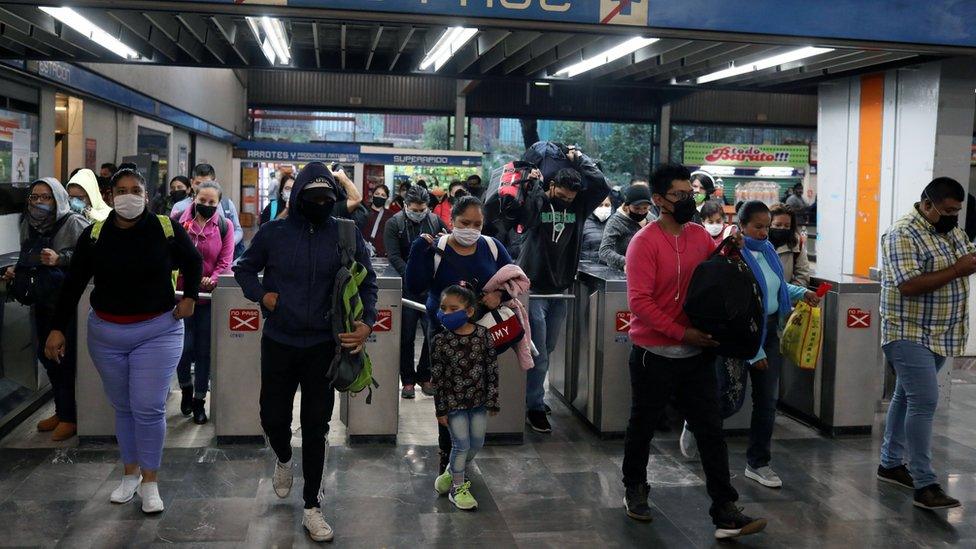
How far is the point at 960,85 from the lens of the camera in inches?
313

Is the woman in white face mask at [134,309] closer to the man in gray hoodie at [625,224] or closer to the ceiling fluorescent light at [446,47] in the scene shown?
the man in gray hoodie at [625,224]

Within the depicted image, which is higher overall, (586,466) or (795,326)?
(795,326)

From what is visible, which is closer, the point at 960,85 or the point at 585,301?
the point at 585,301

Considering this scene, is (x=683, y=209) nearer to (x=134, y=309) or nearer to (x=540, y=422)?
(x=540, y=422)

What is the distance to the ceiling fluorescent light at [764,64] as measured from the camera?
7.60m

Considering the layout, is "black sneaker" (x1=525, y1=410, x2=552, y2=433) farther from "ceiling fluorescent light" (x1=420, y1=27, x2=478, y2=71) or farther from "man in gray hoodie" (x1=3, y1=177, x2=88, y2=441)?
"ceiling fluorescent light" (x1=420, y1=27, x2=478, y2=71)

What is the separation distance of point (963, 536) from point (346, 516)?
3.05m

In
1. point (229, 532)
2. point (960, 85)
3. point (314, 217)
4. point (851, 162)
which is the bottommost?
point (229, 532)

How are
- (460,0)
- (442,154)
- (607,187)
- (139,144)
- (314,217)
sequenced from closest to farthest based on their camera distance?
(314,217)
(460,0)
(607,187)
(139,144)
(442,154)

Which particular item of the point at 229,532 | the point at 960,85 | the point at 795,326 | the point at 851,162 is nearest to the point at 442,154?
the point at 851,162

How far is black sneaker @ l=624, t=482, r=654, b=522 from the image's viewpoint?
15.0 feet

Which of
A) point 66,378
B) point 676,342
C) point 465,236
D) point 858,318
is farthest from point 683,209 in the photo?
point 66,378

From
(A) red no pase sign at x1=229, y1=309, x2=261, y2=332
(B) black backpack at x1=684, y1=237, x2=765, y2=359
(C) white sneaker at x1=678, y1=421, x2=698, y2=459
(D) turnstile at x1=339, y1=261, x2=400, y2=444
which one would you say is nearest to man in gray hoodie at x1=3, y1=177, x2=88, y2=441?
(A) red no pase sign at x1=229, y1=309, x2=261, y2=332

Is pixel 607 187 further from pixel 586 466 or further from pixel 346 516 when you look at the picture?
pixel 346 516
